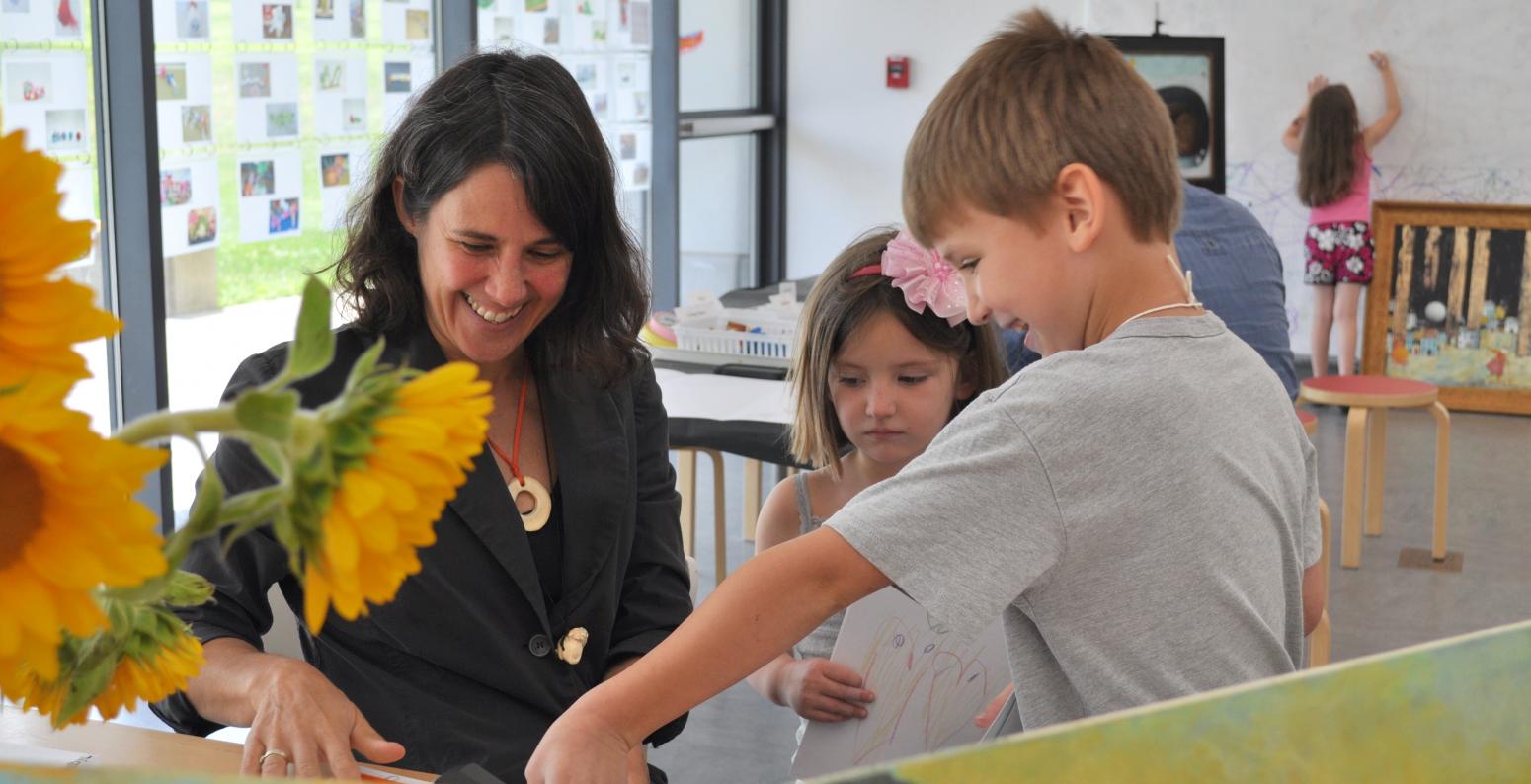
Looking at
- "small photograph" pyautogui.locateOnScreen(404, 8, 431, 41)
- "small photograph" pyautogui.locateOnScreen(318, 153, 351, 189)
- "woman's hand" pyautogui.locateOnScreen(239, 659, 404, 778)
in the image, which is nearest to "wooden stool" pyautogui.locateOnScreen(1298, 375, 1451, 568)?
"small photograph" pyautogui.locateOnScreen(318, 153, 351, 189)

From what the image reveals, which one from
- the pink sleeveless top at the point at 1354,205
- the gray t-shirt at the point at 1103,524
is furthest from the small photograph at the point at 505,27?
the gray t-shirt at the point at 1103,524

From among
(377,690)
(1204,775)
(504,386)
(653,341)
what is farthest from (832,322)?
(1204,775)

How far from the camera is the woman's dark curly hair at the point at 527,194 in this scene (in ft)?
5.19

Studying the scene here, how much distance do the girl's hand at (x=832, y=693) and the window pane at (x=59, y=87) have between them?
2460 mm

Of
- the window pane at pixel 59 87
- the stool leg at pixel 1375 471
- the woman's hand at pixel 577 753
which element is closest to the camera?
the woman's hand at pixel 577 753

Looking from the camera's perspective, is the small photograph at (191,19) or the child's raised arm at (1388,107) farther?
the child's raised arm at (1388,107)

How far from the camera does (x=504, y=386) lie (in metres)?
1.78

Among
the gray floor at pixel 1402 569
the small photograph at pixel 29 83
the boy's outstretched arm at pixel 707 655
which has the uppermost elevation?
the small photograph at pixel 29 83

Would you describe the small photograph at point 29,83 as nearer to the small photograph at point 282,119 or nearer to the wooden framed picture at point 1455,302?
the small photograph at point 282,119

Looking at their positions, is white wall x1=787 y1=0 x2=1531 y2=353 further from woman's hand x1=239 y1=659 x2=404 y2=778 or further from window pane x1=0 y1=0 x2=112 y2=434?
woman's hand x1=239 y1=659 x2=404 y2=778

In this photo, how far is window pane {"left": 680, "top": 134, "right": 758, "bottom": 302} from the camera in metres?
8.17

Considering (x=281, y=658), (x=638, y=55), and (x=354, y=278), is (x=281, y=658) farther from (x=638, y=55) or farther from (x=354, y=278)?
(x=638, y=55)

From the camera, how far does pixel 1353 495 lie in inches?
183

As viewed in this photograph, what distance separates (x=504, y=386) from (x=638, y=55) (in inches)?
227
